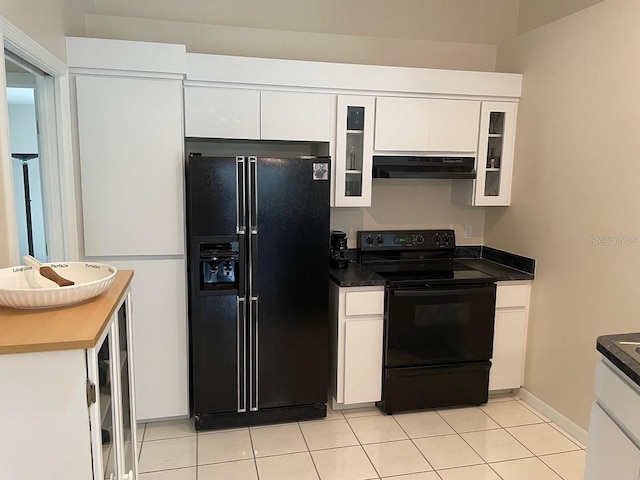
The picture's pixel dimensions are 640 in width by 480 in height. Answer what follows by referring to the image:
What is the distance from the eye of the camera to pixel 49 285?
1.51 meters

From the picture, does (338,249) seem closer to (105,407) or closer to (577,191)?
(577,191)

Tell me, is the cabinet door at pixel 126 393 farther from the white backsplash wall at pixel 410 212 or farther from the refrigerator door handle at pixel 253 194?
the white backsplash wall at pixel 410 212

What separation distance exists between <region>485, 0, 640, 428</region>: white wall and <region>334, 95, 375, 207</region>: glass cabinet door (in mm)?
1101

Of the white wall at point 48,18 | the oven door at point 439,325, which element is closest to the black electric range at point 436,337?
the oven door at point 439,325

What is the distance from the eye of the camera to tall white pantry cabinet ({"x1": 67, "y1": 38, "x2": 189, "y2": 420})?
256cm

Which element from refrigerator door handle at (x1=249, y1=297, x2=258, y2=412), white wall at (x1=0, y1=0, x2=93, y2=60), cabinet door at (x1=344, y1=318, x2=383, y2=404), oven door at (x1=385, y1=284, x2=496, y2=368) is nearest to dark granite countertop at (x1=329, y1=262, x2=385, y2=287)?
oven door at (x1=385, y1=284, x2=496, y2=368)

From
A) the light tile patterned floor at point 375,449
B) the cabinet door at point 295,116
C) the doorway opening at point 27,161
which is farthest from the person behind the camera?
the cabinet door at point 295,116

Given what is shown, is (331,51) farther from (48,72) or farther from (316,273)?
(48,72)

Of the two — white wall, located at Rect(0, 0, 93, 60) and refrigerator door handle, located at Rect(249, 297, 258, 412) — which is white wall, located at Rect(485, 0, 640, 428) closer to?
refrigerator door handle, located at Rect(249, 297, 258, 412)

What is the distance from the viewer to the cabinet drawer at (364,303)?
2928 mm

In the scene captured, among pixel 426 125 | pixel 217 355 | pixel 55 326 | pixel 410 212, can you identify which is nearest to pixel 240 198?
pixel 217 355

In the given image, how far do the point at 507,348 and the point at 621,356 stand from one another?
185 centimetres

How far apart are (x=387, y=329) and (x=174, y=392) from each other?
1.38 metres

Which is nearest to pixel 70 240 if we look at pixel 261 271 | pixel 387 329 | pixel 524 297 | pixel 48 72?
pixel 48 72
